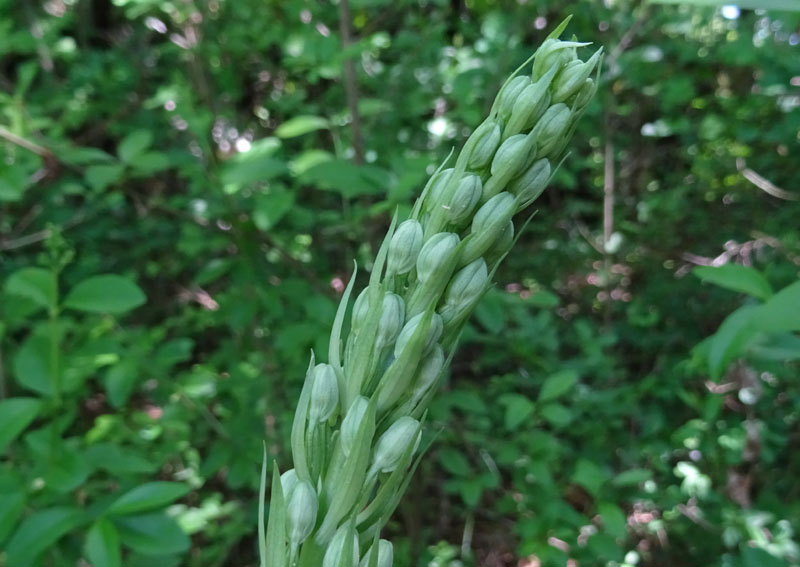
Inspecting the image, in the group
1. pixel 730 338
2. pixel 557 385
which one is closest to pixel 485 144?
pixel 730 338

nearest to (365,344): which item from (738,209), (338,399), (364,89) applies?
(338,399)

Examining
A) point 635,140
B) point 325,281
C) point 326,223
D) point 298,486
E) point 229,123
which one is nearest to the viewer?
point 298,486

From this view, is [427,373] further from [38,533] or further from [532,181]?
[38,533]

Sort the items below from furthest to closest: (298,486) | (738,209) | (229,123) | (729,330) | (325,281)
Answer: (738,209)
(229,123)
(325,281)
(729,330)
(298,486)

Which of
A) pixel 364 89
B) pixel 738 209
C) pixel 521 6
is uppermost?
pixel 521 6

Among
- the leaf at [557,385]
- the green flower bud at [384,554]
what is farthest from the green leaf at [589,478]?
the green flower bud at [384,554]

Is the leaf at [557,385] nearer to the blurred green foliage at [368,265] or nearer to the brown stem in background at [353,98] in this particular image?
the blurred green foliage at [368,265]

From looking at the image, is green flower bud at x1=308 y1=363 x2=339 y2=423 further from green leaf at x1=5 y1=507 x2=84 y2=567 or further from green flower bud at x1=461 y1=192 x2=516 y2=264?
green leaf at x1=5 y1=507 x2=84 y2=567

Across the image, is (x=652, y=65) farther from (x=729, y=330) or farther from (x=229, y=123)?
(x=729, y=330)
